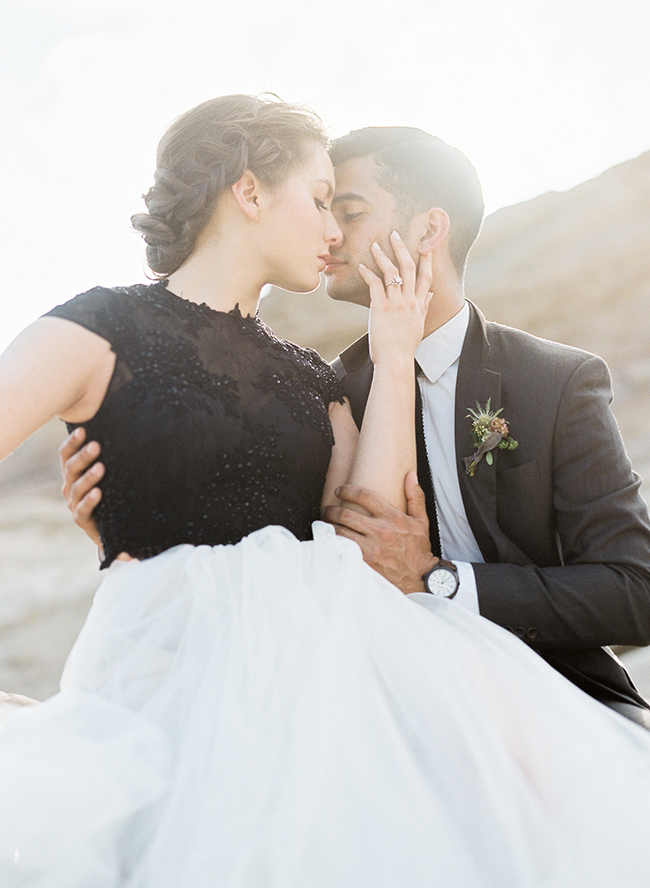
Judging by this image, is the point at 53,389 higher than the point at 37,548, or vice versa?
the point at 53,389

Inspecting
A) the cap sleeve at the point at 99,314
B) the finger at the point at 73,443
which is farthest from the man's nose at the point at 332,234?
the finger at the point at 73,443

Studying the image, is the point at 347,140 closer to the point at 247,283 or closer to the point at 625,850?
the point at 247,283

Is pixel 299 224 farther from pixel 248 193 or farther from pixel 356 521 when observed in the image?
pixel 356 521

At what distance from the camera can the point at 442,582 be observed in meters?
2.39

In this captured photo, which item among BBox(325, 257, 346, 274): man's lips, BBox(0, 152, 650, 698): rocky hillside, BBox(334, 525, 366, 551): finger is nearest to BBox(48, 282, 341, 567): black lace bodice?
BBox(334, 525, 366, 551): finger

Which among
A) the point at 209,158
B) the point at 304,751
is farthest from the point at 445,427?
the point at 304,751

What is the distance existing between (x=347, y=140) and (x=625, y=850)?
2.65 meters

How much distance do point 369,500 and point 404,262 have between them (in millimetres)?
960

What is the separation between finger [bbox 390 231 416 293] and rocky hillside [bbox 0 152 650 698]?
864 centimetres

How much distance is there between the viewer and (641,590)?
95.8 inches

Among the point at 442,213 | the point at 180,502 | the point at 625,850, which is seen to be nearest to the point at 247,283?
the point at 180,502

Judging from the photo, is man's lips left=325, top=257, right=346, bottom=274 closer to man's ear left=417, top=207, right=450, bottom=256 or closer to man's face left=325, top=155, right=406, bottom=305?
man's face left=325, top=155, right=406, bottom=305

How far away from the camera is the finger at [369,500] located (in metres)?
2.29

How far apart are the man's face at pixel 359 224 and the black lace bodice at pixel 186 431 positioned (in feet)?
2.69
